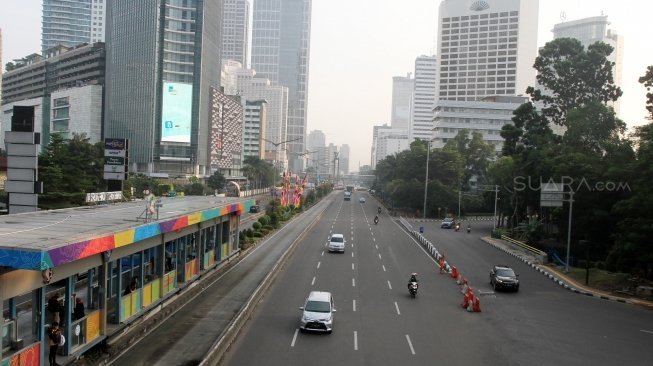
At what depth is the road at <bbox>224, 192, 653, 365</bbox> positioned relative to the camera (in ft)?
62.8

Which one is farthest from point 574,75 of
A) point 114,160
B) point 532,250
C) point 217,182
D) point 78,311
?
point 217,182

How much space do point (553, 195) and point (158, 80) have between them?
104226 mm

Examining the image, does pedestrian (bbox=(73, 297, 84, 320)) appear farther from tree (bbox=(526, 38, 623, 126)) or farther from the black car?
tree (bbox=(526, 38, 623, 126))

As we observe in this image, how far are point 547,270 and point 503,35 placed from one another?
504ft

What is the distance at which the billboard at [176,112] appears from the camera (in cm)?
12925

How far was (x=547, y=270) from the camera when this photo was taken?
4081 centimetres

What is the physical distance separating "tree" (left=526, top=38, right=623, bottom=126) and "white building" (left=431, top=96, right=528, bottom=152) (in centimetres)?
8584

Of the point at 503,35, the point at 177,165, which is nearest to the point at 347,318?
the point at 177,165

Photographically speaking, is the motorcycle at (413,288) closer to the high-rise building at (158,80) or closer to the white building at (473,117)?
the high-rise building at (158,80)

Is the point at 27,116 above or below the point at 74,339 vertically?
above

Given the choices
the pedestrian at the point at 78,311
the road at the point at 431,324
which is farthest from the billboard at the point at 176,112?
the pedestrian at the point at 78,311

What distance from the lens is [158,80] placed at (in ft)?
419

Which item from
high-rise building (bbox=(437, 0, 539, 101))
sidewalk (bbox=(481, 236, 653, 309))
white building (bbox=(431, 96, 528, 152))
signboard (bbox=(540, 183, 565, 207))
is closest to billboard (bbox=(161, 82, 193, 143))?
white building (bbox=(431, 96, 528, 152))

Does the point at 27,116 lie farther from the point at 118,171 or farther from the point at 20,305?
the point at 20,305
